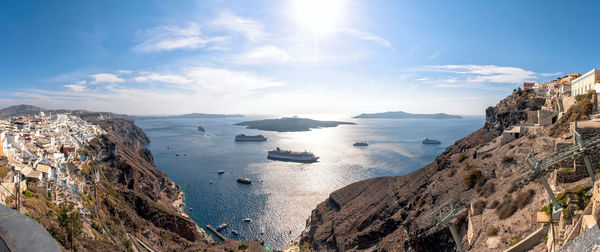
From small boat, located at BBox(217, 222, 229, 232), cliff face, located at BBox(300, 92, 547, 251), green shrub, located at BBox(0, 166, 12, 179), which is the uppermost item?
green shrub, located at BBox(0, 166, 12, 179)

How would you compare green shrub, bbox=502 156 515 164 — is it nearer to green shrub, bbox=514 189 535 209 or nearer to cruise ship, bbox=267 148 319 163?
green shrub, bbox=514 189 535 209

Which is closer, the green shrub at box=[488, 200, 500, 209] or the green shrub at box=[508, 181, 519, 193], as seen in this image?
the green shrub at box=[508, 181, 519, 193]

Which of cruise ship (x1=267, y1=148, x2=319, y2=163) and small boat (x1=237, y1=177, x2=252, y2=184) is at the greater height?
cruise ship (x1=267, y1=148, x2=319, y2=163)

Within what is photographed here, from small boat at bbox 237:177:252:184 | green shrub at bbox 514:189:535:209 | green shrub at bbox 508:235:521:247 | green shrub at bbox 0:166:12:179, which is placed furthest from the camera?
small boat at bbox 237:177:252:184

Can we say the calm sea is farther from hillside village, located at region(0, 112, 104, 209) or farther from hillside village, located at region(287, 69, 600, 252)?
hillside village, located at region(0, 112, 104, 209)

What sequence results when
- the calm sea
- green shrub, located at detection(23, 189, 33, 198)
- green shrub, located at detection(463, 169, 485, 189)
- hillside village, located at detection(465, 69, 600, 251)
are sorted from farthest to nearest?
the calm sea < green shrub, located at detection(463, 169, 485, 189) < green shrub, located at detection(23, 189, 33, 198) < hillside village, located at detection(465, 69, 600, 251)

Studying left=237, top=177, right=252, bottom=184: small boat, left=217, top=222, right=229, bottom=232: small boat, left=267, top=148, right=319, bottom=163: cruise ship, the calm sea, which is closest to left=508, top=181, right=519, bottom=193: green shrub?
the calm sea

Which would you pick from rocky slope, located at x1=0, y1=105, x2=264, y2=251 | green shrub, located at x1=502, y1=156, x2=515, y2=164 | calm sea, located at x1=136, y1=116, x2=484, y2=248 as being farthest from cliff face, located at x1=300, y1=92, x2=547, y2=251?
rocky slope, located at x1=0, y1=105, x2=264, y2=251
